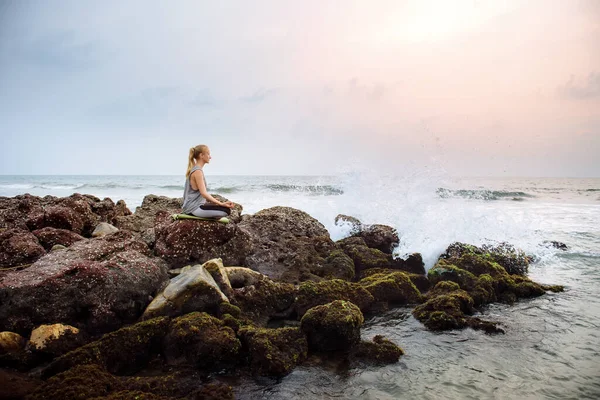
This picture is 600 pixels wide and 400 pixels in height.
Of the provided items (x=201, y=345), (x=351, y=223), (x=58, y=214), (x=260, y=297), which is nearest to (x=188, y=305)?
(x=201, y=345)

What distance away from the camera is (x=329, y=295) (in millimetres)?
6039

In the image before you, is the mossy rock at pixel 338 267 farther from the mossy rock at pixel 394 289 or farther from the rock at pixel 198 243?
the rock at pixel 198 243

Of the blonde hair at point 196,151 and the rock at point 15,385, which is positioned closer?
the rock at point 15,385

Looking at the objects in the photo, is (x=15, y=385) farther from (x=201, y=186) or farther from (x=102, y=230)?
(x=102, y=230)

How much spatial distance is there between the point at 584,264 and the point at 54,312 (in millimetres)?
12083

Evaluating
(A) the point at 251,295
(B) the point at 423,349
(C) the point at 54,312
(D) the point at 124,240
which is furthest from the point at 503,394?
(D) the point at 124,240

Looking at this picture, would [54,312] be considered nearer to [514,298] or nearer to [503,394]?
[503,394]

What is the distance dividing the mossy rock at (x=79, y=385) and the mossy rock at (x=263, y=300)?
2010 millimetres

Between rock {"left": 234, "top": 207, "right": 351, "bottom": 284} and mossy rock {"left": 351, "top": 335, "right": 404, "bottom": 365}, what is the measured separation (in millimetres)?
2600

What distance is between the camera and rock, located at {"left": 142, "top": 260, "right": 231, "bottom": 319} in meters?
5.30

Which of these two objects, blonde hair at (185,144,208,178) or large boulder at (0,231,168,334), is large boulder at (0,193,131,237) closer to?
large boulder at (0,231,168,334)

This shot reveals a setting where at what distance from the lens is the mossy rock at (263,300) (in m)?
5.89

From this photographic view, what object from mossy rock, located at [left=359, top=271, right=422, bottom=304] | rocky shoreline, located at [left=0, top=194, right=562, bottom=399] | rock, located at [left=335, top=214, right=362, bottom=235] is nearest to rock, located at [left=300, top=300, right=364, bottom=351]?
rocky shoreline, located at [left=0, top=194, right=562, bottom=399]

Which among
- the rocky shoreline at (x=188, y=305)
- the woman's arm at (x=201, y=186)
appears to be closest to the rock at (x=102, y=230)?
the rocky shoreline at (x=188, y=305)
